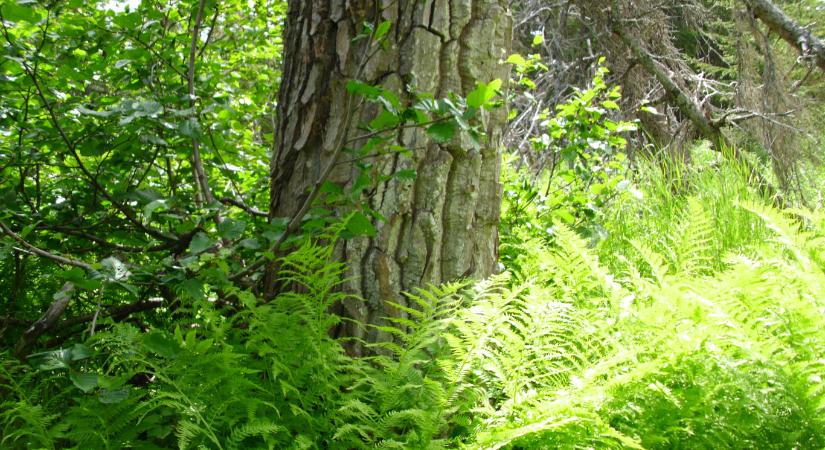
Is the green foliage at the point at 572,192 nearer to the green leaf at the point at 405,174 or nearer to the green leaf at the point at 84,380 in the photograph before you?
the green leaf at the point at 405,174

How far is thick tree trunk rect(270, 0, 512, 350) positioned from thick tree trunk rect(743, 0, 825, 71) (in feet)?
10.2

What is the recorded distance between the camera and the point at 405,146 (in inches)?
81.2

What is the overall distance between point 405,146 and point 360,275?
0.44 metres

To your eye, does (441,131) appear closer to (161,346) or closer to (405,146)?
(405,146)

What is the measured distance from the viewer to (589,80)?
604 cm

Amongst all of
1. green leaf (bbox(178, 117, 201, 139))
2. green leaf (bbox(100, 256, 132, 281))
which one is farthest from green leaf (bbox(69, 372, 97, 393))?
green leaf (bbox(178, 117, 201, 139))

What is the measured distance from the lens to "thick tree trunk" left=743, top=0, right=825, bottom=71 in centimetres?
429

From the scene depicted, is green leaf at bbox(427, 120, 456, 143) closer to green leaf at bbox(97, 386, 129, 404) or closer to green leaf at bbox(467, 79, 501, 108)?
green leaf at bbox(467, 79, 501, 108)

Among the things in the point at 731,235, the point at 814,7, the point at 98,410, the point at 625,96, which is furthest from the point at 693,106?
the point at 98,410

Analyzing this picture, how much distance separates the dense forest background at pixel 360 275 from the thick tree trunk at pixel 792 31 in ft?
5.11

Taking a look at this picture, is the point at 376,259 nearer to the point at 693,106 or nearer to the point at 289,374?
the point at 289,374

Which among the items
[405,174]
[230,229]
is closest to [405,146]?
[405,174]

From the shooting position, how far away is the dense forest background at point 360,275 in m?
1.40

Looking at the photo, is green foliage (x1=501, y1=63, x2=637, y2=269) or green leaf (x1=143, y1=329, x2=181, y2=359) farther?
green foliage (x1=501, y1=63, x2=637, y2=269)
